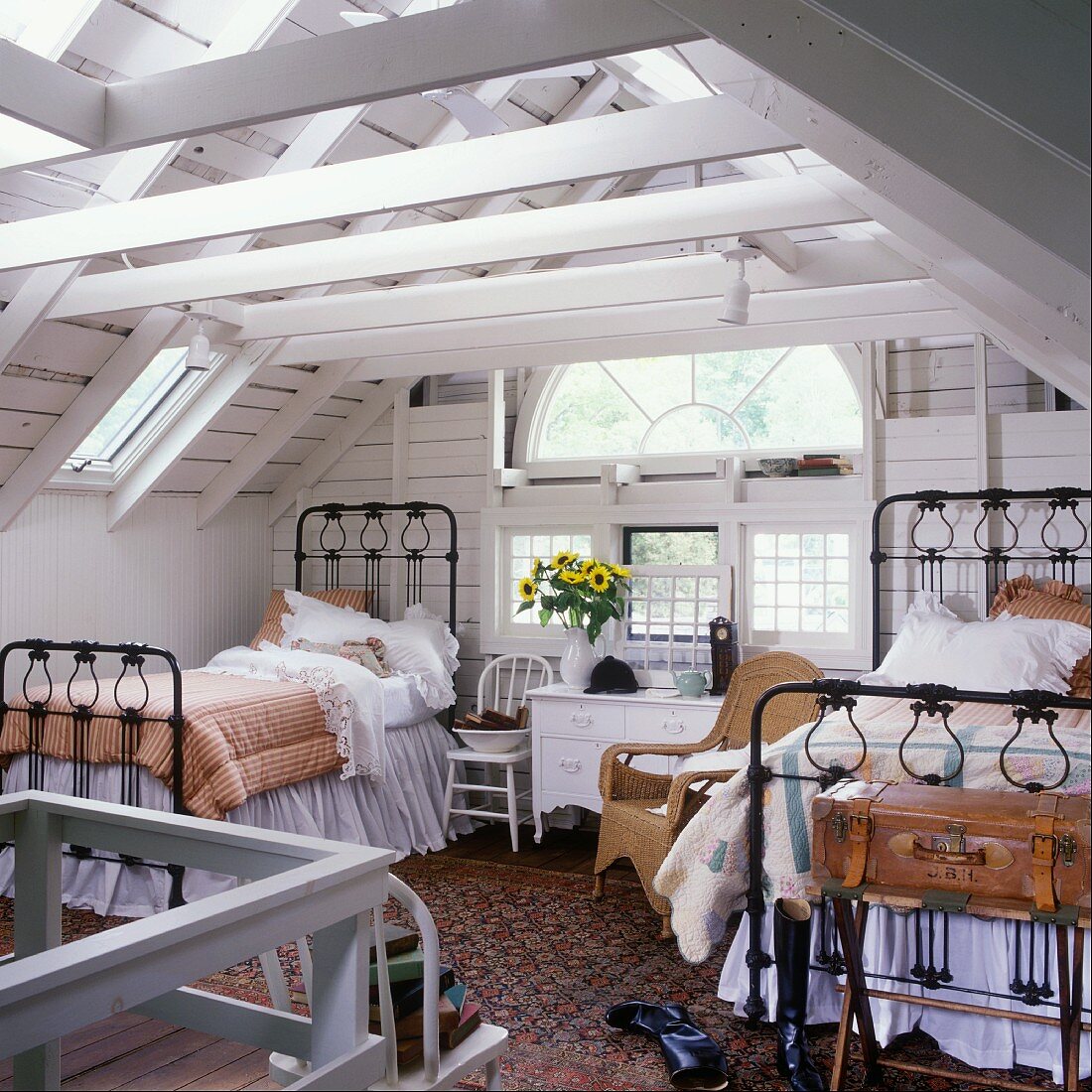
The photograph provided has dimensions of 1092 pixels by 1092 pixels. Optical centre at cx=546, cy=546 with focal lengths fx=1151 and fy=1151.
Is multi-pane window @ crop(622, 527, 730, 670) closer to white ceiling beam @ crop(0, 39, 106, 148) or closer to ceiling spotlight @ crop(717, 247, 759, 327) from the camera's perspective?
ceiling spotlight @ crop(717, 247, 759, 327)

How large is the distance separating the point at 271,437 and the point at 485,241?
8.88 ft

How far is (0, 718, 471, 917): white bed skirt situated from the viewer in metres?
4.29

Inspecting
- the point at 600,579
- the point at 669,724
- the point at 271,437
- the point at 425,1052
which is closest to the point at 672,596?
the point at 600,579

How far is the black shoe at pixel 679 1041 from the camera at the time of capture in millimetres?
2912

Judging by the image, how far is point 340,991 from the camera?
183cm

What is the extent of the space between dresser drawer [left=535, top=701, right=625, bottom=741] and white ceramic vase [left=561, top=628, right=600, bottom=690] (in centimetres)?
15

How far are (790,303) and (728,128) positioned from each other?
2.01 m

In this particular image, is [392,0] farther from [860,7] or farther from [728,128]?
[860,7]

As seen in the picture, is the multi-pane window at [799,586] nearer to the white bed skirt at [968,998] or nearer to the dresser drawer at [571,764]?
the dresser drawer at [571,764]

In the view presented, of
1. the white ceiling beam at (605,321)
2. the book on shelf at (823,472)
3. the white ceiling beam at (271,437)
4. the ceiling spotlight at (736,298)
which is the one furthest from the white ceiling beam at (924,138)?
the white ceiling beam at (271,437)

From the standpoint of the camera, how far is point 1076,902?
2508mm

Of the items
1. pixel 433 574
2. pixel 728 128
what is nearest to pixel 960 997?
pixel 728 128

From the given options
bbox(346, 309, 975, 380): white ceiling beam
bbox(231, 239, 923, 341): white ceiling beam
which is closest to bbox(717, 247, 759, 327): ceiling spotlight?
bbox(231, 239, 923, 341): white ceiling beam

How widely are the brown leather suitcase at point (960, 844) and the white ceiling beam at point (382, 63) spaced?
5.82ft
